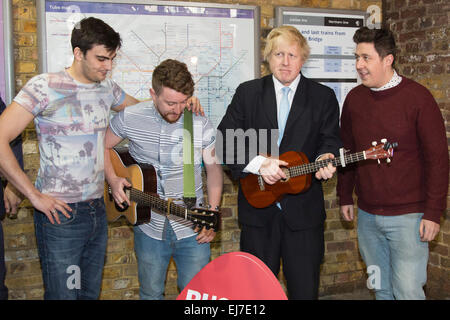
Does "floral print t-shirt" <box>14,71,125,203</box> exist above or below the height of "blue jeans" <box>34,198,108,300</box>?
above

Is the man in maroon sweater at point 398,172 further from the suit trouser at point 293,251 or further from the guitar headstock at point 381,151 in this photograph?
the suit trouser at point 293,251

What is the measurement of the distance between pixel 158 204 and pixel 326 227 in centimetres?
197

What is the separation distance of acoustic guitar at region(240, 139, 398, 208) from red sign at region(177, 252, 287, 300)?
98 centimetres

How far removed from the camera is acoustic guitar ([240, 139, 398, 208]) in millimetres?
2258

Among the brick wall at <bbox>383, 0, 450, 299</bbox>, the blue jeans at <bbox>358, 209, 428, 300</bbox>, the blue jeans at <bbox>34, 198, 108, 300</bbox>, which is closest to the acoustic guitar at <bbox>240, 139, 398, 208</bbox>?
the blue jeans at <bbox>358, 209, 428, 300</bbox>

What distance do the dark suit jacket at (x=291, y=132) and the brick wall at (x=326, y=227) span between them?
1086 millimetres

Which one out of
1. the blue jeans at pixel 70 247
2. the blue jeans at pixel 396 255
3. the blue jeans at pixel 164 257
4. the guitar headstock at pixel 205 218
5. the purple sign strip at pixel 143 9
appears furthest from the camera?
the purple sign strip at pixel 143 9

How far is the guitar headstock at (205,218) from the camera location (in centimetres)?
217

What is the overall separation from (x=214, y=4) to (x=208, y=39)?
9.7 inches

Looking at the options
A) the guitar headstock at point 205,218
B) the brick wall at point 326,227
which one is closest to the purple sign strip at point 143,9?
the brick wall at point 326,227

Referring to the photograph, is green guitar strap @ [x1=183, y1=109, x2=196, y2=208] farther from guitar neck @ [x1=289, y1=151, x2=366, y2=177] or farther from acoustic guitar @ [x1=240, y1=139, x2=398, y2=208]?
guitar neck @ [x1=289, y1=151, x2=366, y2=177]

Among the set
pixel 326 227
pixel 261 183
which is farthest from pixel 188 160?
pixel 326 227
